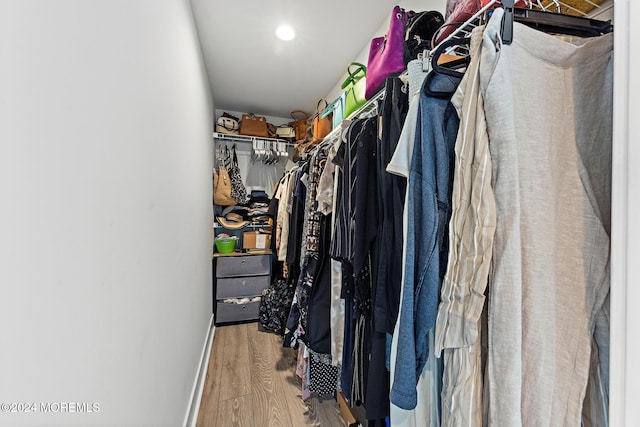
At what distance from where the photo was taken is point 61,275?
41 cm

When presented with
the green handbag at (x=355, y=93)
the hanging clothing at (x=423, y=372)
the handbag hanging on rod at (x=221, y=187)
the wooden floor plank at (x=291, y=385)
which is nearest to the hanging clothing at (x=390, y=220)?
the hanging clothing at (x=423, y=372)

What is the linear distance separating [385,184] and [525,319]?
1.67 ft

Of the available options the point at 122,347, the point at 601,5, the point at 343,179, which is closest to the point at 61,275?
the point at 122,347

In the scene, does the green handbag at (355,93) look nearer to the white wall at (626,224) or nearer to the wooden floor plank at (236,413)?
the white wall at (626,224)

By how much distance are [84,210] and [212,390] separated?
5.42ft

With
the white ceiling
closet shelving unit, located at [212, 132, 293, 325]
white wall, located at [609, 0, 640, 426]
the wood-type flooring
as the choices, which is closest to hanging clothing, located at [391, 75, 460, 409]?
white wall, located at [609, 0, 640, 426]

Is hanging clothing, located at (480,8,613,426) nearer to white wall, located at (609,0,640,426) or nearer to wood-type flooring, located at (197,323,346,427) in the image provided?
white wall, located at (609,0,640,426)

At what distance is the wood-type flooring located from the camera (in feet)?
4.69

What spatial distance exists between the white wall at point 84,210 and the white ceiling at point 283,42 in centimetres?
82

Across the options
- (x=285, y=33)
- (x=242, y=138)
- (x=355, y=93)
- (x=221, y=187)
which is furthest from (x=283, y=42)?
(x=221, y=187)

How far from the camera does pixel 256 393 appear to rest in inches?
64.1

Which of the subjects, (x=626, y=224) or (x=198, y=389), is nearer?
(x=626, y=224)

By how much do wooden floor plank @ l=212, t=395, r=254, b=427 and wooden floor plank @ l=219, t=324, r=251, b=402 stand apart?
0.04m

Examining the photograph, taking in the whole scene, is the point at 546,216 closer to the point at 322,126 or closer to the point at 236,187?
the point at 322,126
